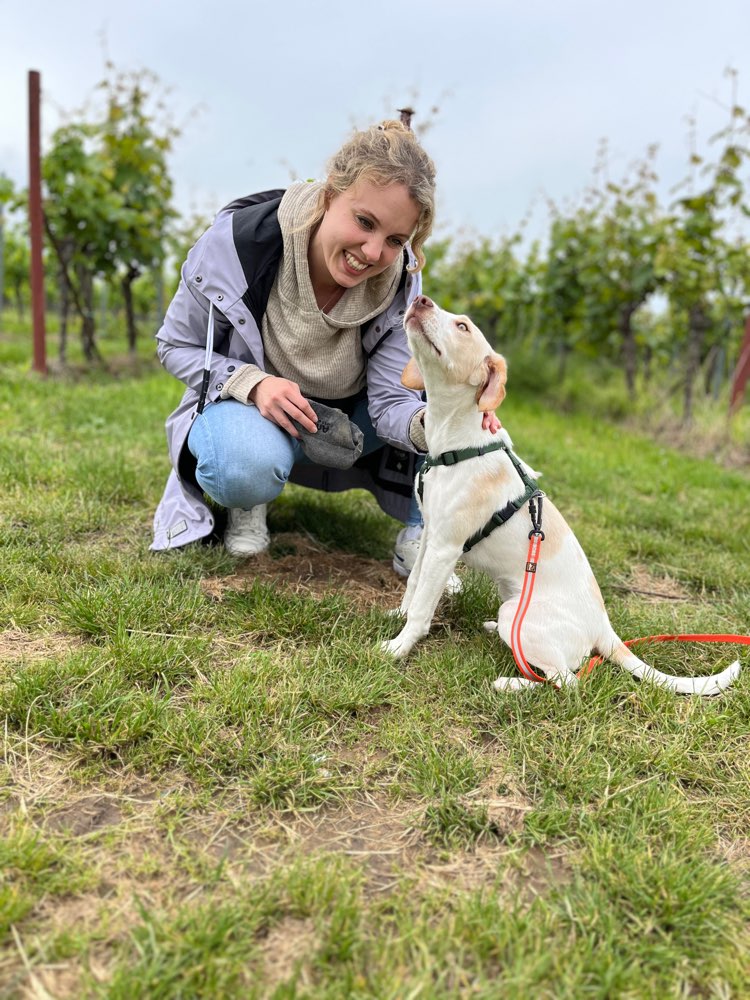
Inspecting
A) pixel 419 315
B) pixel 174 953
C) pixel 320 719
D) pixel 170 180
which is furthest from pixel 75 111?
pixel 174 953

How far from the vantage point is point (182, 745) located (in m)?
1.97

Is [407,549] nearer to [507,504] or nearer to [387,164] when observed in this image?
[507,504]

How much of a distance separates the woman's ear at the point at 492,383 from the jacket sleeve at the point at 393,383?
0.70 m

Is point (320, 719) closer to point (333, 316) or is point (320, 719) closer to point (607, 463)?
point (333, 316)

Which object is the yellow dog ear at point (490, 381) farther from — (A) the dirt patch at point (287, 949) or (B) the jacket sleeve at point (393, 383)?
(A) the dirt patch at point (287, 949)

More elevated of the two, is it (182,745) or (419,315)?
(419,315)

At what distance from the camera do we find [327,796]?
6.20ft

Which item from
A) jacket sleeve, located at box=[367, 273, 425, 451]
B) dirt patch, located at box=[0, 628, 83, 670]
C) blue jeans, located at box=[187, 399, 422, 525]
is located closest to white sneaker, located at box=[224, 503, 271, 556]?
blue jeans, located at box=[187, 399, 422, 525]

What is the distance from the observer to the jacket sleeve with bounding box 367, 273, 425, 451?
122 inches

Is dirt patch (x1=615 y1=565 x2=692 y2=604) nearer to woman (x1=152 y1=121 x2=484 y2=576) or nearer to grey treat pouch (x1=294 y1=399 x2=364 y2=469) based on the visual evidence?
woman (x1=152 y1=121 x2=484 y2=576)

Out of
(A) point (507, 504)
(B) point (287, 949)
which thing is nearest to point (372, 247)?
(A) point (507, 504)

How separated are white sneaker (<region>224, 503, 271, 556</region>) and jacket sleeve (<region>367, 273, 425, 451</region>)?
2.22 feet

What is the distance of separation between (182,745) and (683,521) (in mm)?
3675

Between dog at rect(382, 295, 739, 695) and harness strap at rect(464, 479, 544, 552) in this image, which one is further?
harness strap at rect(464, 479, 544, 552)
